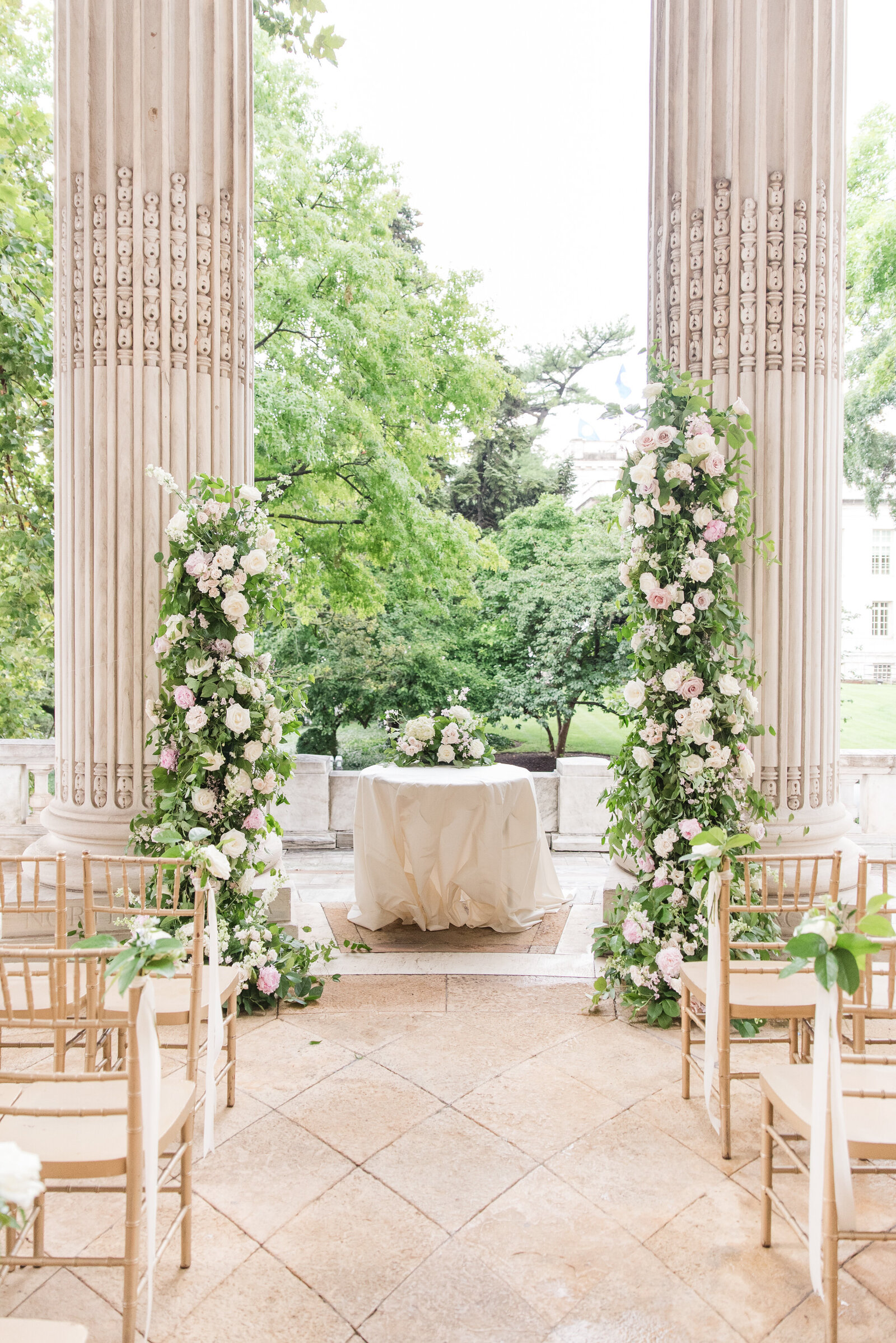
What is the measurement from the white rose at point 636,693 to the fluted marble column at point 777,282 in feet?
1.75

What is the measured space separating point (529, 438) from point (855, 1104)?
1246cm

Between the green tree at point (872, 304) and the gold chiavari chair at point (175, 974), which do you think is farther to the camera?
the green tree at point (872, 304)

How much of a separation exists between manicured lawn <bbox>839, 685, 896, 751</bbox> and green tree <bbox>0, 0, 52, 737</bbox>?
661 centimetres

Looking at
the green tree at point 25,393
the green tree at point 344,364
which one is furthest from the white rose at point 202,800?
the green tree at point 344,364

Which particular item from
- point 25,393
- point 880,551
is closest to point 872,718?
point 880,551

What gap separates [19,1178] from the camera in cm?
86

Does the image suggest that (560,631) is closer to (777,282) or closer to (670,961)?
(777,282)

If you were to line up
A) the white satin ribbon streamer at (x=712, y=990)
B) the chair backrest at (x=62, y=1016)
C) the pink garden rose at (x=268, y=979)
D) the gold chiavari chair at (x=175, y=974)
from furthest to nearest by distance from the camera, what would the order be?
the pink garden rose at (x=268, y=979) < the white satin ribbon streamer at (x=712, y=990) < the gold chiavari chair at (x=175, y=974) < the chair backrest at (x=62, y=1016)

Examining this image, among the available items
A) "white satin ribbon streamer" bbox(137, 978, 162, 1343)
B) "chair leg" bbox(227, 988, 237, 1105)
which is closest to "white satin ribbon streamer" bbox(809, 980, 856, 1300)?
"white satin ribbon streamer" bbox(137, 978, 162, 1343)

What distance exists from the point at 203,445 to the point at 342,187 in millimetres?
6010

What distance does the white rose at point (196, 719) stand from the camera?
3.49 meters

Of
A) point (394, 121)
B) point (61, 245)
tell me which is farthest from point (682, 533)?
point (394, 121)

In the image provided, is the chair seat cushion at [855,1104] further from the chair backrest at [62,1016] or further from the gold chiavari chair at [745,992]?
the chair backrest at [62,1016]

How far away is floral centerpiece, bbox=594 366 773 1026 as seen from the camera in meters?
3.52
